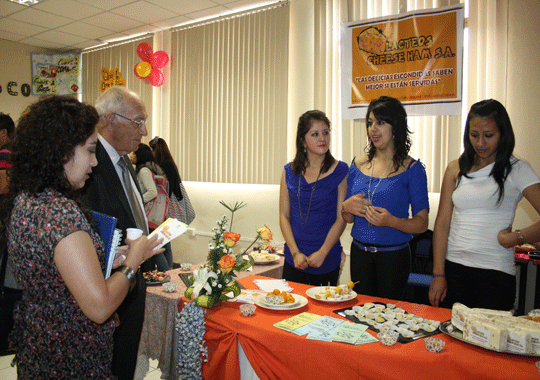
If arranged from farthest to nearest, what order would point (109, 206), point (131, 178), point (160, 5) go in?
point (160, 5), point (131, 178), point (109, 206)

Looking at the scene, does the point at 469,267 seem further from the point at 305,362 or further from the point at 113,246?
the point at 113,246

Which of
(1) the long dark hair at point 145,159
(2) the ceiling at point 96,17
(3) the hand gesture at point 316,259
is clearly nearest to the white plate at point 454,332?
(3) the hand gesture at point 316,259

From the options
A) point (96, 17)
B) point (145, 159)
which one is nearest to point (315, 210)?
point (145, 159)

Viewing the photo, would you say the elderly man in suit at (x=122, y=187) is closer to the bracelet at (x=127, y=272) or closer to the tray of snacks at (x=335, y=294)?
the bracelet at (x=127, y=272)

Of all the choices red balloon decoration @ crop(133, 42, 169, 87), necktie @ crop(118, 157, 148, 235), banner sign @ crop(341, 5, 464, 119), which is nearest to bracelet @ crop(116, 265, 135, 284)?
necktie @ crop(118, 157, 148, 235)

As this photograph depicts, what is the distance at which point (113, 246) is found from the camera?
137cm

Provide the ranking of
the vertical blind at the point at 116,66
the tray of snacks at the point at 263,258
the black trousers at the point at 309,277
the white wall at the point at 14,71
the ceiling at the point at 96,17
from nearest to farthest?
the black trousers at the point at 309,277, the tray of snacks at the point at 263,258, the ceiling at the point at 96,17, the vertical blind at the point at 116,66, the white wall at the point at 14,71

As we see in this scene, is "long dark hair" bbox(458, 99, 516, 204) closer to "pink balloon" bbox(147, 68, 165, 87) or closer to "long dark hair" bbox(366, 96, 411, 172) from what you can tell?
"long dark hair" bbox(366, 96, 411, 172)

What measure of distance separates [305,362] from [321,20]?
393 cm

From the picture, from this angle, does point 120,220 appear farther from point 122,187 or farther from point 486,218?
point 486,218

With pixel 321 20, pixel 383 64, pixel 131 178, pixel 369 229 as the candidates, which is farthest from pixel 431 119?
pixel 131 178

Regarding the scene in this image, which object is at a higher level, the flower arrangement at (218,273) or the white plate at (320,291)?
the flower arrangement at (218,273)

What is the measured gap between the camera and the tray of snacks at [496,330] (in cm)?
124

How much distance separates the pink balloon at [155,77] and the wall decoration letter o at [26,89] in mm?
2458
